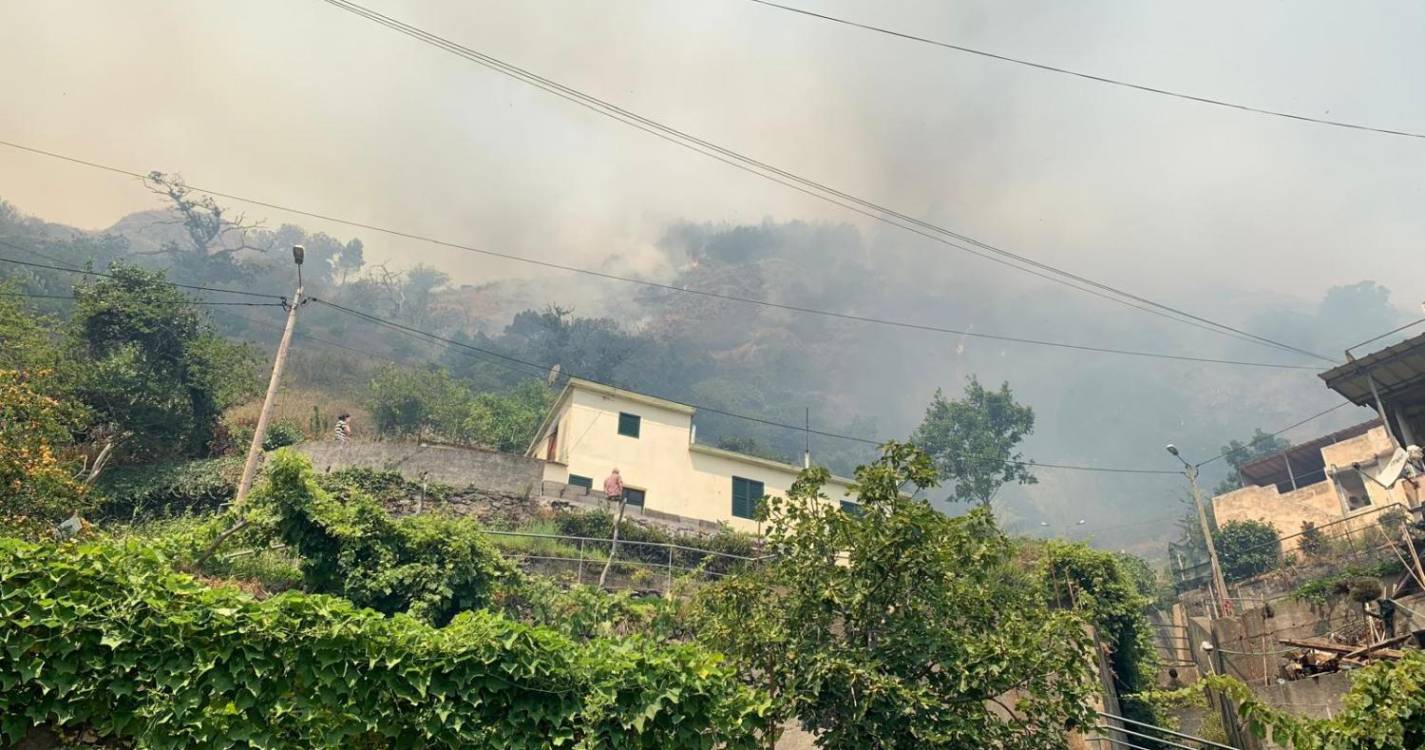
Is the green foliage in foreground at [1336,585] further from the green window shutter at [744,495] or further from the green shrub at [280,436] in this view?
the green shrub at [280,436]

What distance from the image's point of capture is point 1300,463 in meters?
41.5

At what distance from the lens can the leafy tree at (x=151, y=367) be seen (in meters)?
21.8

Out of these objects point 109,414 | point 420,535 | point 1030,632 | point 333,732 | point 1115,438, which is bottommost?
point 333,732

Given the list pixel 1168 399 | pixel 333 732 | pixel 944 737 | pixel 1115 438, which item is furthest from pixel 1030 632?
pixel 1168 399

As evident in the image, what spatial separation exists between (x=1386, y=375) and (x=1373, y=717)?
48.7 feet

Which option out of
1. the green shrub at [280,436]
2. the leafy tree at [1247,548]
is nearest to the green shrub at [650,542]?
the green shrub at [280,436]

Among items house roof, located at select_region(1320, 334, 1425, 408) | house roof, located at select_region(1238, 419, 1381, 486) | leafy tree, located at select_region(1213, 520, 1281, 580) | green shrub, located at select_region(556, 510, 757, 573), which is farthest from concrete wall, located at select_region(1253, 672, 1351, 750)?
house roof, located at select_region(1238, 419, 1381, 486)

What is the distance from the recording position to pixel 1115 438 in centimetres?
18150

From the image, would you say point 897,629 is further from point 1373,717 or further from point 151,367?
point 151,367

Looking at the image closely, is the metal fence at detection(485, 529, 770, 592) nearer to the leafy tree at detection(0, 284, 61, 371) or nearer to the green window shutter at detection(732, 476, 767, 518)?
the green window shutter at detection(732, 476, 767, 518)

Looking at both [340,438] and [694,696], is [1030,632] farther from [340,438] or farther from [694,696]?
[340,438]

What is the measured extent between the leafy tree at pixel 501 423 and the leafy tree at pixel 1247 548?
31.7 m

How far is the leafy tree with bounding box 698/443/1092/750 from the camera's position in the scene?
7.71m

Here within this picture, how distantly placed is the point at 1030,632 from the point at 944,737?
1519 millimetres
